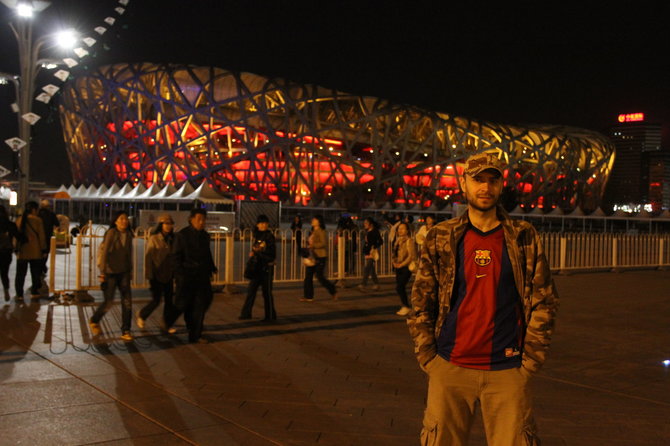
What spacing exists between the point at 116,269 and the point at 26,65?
8.18 m

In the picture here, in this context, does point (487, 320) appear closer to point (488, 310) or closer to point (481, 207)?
point (488, 310)

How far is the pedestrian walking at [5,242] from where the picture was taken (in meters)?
9.39

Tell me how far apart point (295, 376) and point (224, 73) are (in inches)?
2145

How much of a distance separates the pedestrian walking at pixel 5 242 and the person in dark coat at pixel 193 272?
400 cm

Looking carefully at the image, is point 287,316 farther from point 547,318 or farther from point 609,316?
point 547,318

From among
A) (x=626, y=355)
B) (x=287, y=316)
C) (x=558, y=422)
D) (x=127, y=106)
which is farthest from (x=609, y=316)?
(x=127, y=106)

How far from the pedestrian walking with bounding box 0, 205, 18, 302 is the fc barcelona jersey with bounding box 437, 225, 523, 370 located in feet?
28.3

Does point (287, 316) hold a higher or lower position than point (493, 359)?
lower

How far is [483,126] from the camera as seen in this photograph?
65.3 m

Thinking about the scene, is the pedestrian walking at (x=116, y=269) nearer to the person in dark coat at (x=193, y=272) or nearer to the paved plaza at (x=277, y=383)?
the paved plaza at (x=277, y=383)

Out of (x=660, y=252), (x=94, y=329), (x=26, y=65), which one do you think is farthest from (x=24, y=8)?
(x=660, y=252)

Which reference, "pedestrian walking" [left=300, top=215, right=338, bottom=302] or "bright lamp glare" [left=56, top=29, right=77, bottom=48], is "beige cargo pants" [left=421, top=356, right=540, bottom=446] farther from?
"bright lamp glare" [left=56, top=29, right=77, bottom=48]

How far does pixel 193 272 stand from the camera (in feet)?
22.3

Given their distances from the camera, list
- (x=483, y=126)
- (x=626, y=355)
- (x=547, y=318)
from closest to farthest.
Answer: (x=547, y=318) < (x=626, y=355) < (x=483, y=126)
